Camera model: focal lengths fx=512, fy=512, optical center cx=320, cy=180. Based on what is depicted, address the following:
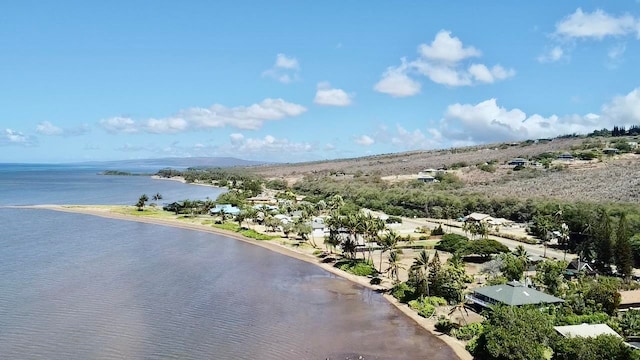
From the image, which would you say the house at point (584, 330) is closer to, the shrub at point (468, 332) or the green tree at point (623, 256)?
the shrub at point (468, 332)

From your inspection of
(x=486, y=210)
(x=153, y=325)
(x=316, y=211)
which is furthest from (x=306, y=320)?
(x=486, y=210)

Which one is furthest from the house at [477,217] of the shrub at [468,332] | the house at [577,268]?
the shrub at [468,332]

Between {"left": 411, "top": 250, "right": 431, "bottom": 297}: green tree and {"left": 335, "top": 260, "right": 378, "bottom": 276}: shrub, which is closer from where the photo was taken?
{"left": 411, "top": 250, "right": 431, "bottom": 297}: green tree

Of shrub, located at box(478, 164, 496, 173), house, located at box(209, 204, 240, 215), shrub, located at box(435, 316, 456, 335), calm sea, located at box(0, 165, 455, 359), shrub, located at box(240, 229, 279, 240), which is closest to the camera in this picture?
calm sea, located at box(0, 165, 455, 359)

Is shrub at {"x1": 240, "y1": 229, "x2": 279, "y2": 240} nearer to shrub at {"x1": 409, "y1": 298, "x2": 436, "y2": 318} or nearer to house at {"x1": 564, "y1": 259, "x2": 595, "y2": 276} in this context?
shrub at {"x1": 409, "y1": 298, "x2": 436, "y2": 318}

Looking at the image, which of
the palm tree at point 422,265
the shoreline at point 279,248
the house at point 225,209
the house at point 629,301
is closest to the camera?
the shoreline at point 279,248

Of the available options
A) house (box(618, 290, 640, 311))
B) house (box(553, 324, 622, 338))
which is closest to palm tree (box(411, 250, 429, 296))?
house (box(553, 324, 622, 338))

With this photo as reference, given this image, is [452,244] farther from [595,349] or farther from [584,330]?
[595,349]
